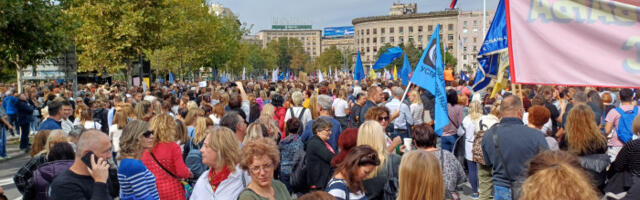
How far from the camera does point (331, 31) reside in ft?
582

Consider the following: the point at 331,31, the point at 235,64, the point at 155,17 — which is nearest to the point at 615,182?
the point at 155,17

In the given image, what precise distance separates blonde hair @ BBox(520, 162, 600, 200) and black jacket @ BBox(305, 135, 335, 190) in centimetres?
305

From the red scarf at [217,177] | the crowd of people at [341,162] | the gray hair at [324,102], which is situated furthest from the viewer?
the gray hair at [324,102]

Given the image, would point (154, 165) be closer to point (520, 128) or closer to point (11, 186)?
point (520, 128)

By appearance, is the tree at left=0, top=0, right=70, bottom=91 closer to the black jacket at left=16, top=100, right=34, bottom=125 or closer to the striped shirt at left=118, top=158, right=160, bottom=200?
the black jacket at left=16, top=100, right=34, bottom=125

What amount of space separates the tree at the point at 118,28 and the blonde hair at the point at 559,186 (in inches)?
804

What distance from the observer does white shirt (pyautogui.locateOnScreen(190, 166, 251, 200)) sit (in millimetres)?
4090

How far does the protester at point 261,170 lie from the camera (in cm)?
359

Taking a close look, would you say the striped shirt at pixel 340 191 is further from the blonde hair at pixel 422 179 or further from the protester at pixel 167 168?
the protester at pixel 167 168

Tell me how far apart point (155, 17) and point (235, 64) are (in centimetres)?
3251

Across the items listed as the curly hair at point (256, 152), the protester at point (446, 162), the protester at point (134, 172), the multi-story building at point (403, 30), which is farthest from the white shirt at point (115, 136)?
the multi-story building at point (403, 30)

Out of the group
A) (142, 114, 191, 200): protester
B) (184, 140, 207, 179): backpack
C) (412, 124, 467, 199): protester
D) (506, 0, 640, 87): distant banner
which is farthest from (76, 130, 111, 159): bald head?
(506, 0, 640, 87): distant banner

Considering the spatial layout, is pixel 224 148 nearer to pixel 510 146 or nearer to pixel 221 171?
pixel 221 171

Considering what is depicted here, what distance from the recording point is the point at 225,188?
13.5 feet
